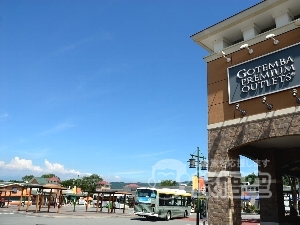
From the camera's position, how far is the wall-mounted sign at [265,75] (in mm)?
11172

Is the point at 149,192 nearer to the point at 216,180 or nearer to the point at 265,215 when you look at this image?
the point at 265,215

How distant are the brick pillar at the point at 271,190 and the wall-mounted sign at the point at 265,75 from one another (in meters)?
4.73

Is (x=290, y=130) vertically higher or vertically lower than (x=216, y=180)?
higher

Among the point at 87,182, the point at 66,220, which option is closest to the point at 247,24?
the point at 66,220

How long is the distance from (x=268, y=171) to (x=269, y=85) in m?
5.96

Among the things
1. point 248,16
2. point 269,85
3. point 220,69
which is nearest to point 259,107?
point 269,85

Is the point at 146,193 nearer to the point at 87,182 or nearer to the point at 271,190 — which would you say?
the point at 271,190

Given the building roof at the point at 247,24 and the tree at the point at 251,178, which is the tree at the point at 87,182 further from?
the building roof at the point at 247,24

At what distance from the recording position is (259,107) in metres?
11.8

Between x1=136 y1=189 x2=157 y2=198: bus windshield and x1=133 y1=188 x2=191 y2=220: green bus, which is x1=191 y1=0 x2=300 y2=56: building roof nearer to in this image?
x1=136 y1=189 x2=157 y2=198: bus windshield

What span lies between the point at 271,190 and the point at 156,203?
1169cm

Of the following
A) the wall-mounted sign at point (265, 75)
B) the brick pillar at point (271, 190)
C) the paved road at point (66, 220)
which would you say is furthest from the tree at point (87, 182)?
the wall-mounted sign at point (265, 75)

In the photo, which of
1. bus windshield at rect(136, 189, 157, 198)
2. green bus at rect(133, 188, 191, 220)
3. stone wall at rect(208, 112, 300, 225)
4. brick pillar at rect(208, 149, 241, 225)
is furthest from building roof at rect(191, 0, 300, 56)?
green bus at rect(133, 188, 191, 220)

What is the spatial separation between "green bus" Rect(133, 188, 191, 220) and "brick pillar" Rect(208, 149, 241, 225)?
13177mm
